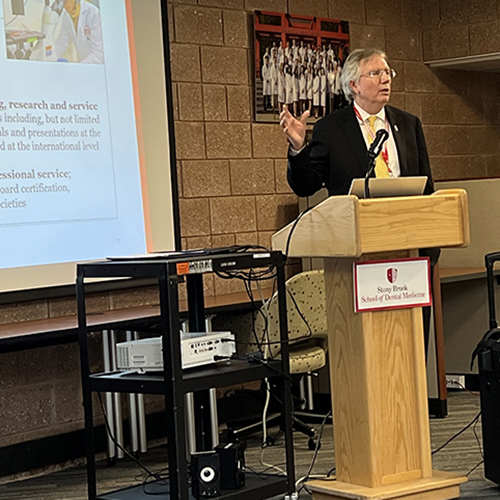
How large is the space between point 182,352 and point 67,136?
180 centimetres

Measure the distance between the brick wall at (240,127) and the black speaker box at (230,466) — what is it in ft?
4.83

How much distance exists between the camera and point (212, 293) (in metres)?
5.40

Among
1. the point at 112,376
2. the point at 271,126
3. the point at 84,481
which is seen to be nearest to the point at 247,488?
the point at 112,376

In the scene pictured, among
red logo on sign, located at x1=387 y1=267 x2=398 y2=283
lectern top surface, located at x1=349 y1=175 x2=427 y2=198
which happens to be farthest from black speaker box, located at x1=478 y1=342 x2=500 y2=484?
lectern top surface, located at x1=349 y1=175 x2=427 y2=198

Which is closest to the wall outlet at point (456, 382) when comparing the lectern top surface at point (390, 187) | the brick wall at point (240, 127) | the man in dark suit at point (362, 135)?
the brick wall at point (240, 127)

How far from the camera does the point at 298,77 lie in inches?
231

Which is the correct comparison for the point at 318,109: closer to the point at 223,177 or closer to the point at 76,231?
the point at 223,177

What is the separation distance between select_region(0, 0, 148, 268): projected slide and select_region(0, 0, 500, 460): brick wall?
32cm

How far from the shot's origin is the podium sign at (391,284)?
3188mm

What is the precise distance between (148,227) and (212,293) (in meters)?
0.59

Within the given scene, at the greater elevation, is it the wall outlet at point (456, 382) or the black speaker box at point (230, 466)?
the black speaker box at point (230, 466)

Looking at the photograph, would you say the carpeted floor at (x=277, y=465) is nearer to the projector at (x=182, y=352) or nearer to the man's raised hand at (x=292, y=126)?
the projector at (x=182, y=352)

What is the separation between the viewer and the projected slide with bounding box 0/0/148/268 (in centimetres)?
446

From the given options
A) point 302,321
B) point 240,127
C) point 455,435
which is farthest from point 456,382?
point 240,127
